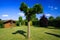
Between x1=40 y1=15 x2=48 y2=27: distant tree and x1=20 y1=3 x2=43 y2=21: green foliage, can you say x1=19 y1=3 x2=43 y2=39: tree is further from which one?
x1=40 y1=15 x2=48 y2=27: distant tree

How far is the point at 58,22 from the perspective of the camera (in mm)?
42125

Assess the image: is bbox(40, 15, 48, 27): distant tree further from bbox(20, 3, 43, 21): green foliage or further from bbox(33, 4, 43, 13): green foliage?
bbox(33, 4, 43, 13): green foliage

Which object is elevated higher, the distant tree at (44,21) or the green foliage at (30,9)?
the green foliage at (30,9)

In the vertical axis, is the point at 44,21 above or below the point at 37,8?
below

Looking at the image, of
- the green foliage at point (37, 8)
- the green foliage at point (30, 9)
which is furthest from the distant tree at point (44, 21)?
the green foliage at point (37, 8)

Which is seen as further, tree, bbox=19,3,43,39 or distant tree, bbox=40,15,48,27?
distant tree, bbox=40,15,48,27

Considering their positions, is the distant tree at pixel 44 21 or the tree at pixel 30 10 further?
the distant tree at pixel 44 21

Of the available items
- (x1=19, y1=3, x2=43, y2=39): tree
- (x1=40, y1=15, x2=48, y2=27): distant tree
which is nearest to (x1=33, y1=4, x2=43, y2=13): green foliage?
(x1=19, y1=3, x2=43, y2=39): tree

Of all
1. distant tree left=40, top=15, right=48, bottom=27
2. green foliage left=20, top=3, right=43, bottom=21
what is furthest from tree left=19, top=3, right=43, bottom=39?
distant tree left=40, top=15, right=48, bottom=27

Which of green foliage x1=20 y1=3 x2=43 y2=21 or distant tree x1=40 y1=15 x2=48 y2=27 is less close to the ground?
green foliage x1=20 y1=3 x2=43 y2=21

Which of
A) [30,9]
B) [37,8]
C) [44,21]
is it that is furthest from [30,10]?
[44,21]

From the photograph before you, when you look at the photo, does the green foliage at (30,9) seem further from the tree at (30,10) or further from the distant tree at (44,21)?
the distant tree at (44,21)

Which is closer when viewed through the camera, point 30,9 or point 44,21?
point 30,9

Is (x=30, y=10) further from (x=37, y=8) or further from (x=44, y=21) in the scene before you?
Result: (x=44, y=21)
